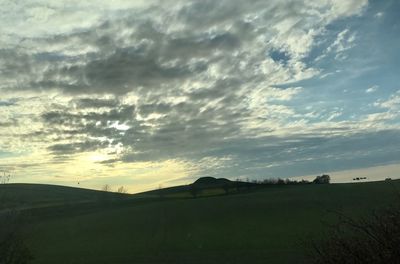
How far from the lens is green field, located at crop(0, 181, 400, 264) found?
46.2 meters

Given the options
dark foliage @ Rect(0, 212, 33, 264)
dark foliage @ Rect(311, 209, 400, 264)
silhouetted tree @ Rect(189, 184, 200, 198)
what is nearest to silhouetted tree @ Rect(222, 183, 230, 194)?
silhouetted tree @ Rect(189, 184, 200, 198)

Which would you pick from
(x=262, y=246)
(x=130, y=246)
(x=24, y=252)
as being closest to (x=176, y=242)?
(x=130, y=246)

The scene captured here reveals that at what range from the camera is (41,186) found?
13500cm

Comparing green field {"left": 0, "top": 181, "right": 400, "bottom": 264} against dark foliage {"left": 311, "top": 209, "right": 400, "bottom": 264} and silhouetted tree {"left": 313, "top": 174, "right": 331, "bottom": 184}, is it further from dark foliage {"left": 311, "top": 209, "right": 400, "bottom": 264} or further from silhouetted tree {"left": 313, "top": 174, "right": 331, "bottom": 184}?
silhouetted tree {"left": 313, "top": 174, "right": 331, "bottom": 184}

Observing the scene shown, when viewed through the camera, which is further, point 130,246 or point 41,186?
point 41,186

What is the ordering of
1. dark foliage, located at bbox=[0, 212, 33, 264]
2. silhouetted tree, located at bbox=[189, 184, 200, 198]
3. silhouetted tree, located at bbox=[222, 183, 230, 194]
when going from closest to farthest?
dark foliage, located at bbox=[0, 212, 33, 264], silhouetted tree, located at bbox=[189, 184, 200, 198], silhouetted tree, located at bbox=[222, 183, 230, 194]

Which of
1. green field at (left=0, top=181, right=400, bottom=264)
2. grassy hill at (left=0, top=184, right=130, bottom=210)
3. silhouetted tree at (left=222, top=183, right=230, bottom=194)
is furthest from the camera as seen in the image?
silhouetted tree at (left=222, top=183, right=230, bottom=194)

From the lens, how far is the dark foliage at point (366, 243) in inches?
192

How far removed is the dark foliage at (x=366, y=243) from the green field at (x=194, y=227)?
26.9 m

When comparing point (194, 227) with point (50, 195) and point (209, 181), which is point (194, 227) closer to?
point (50, 195)

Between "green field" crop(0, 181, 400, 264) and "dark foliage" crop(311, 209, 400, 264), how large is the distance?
1059 inches

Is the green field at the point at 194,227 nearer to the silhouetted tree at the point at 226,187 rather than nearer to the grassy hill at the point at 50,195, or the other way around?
the grassy hill at the point at 50,195

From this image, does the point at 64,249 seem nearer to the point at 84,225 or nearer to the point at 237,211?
the point at 84,225

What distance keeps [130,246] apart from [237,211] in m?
22.7
